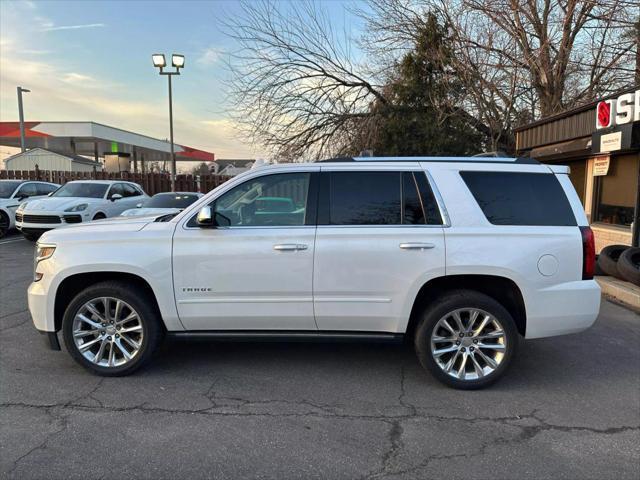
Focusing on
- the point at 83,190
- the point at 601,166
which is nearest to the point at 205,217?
the point at 601,166

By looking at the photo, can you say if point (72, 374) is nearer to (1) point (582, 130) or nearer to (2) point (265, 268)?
(2) point (265, 268)

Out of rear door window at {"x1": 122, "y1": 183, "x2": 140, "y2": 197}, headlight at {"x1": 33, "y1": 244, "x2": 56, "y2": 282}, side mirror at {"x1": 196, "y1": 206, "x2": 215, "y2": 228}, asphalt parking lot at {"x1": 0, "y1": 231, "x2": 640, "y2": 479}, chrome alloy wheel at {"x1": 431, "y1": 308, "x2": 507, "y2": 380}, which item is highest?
rear door window at {"x1": 122, "y1": 183, "x2": 140, "y2": 197}

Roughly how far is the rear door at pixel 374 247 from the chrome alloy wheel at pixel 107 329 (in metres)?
1.62

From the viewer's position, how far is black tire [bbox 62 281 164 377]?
407 centimetres

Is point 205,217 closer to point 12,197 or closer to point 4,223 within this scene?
point 4,223

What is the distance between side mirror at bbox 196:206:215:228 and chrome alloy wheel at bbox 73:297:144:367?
3.21 feet

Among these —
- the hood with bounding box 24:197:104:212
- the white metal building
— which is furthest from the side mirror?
the white metal building

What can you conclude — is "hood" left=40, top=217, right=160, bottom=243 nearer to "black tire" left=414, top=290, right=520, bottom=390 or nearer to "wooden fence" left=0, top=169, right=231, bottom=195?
"black tire" left=414, top=290, right=520, bottom=390

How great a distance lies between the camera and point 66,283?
422 centimetres

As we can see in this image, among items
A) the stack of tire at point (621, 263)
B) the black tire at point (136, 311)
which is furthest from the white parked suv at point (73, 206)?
the stack of tire at point (621, 263)

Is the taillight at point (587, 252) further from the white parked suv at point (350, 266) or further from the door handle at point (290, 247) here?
the door handle at point (290, 247)

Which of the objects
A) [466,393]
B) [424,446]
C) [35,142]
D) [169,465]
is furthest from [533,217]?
[35,142]

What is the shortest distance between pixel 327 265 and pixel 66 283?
231 centimetres

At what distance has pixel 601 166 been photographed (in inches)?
404
